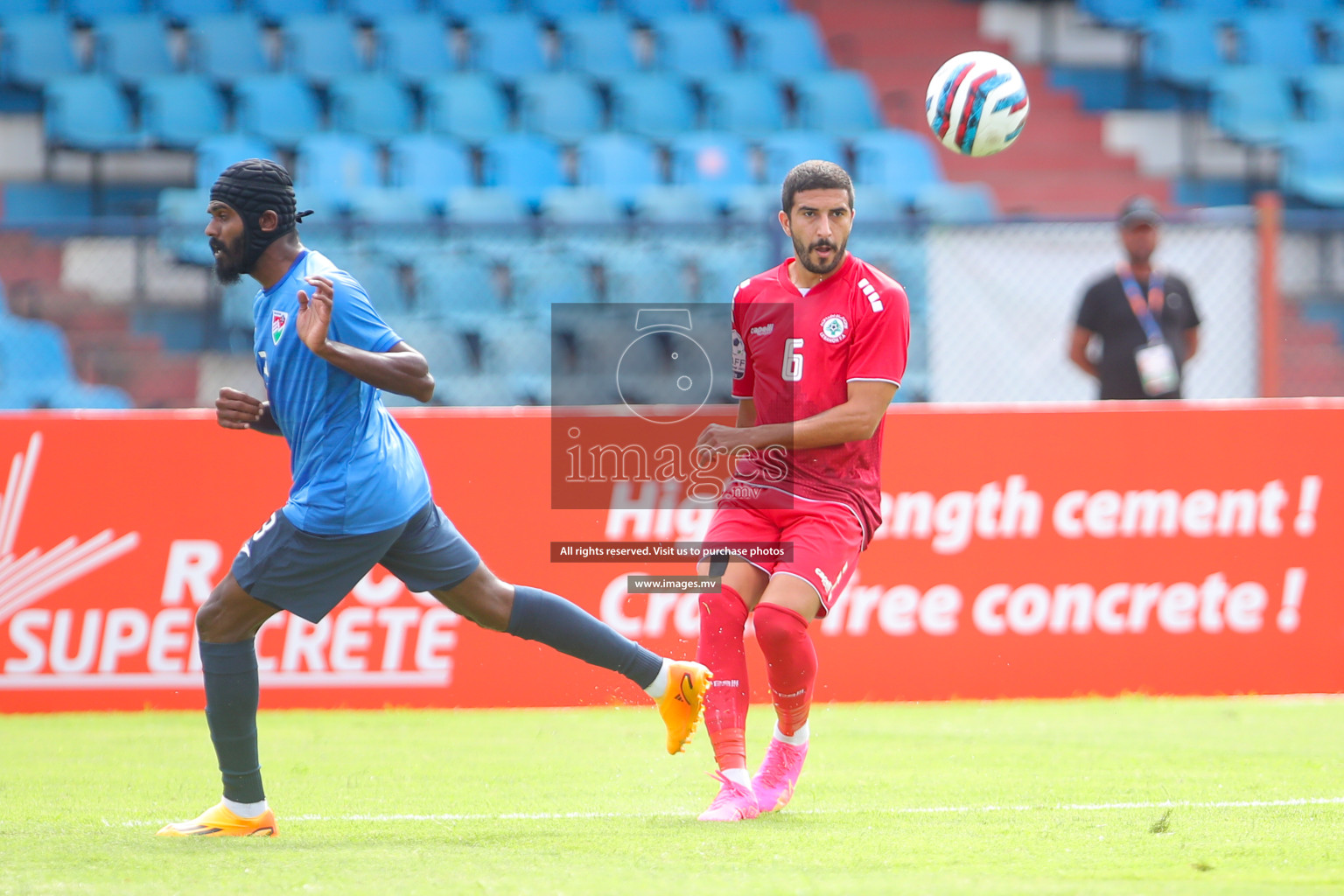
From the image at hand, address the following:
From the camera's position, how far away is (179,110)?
13523 millimetres

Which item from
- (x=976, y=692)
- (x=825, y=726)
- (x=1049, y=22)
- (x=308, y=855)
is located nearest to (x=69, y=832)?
(x=308, y=855)

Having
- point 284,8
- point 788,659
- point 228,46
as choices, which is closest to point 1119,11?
point 284,8

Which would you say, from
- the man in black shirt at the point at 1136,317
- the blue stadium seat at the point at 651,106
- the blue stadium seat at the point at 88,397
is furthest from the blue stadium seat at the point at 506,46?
the man in black shirt at the point at 1136,317

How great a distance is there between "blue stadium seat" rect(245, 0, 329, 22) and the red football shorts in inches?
449

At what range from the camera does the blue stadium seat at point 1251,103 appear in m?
14.6

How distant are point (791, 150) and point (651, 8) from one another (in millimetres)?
3301

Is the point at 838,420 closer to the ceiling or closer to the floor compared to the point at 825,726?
closer to the ceiling

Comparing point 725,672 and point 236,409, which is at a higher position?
point 236,409

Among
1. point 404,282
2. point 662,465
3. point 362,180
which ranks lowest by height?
point 662,465

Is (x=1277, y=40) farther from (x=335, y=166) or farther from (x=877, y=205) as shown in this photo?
(x=335, y=166)

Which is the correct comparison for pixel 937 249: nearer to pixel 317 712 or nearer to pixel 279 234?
pixel 317 712

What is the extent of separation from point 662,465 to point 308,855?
3.64 meters

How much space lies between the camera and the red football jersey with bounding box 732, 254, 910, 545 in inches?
195

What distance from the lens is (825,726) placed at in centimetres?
707
